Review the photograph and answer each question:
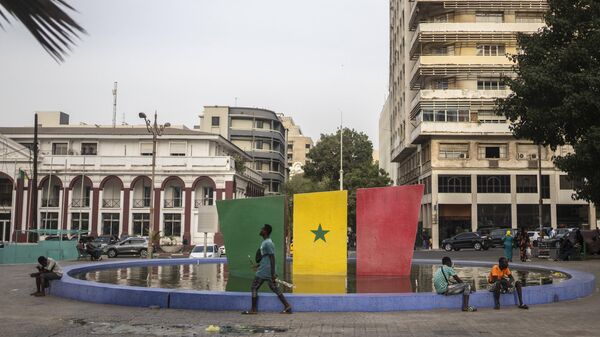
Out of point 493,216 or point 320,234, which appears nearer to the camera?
point 320,234

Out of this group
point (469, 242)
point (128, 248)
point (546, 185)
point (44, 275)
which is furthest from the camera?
point (546, 185)

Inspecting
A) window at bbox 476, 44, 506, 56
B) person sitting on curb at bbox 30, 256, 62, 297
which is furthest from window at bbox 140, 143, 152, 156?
person sitting on curb at bbox 30, 256, 62, 297

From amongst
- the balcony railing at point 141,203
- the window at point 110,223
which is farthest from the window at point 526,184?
the window at point 110,223

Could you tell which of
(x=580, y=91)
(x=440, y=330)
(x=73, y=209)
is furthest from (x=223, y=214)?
(x=73, y=209)

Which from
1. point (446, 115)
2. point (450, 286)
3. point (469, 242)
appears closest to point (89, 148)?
point (446, 115)

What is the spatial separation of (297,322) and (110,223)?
47.8 meters

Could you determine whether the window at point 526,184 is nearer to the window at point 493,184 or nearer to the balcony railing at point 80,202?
the window at point 493,184

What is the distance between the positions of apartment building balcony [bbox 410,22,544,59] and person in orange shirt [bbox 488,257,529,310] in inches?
1748

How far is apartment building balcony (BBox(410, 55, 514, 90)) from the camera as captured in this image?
52.1m

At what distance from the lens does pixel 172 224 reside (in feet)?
176

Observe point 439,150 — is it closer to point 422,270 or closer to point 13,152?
point 422,270

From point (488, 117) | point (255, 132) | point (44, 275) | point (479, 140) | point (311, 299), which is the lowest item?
point (311, 299)

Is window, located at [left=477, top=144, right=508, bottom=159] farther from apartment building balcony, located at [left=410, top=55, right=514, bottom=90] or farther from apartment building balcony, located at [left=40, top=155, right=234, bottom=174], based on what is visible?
apartment building balcony, located at [left=40, top=155, right=234, bottom=174]

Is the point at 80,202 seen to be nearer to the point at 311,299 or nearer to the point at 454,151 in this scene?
the point at 454,151
